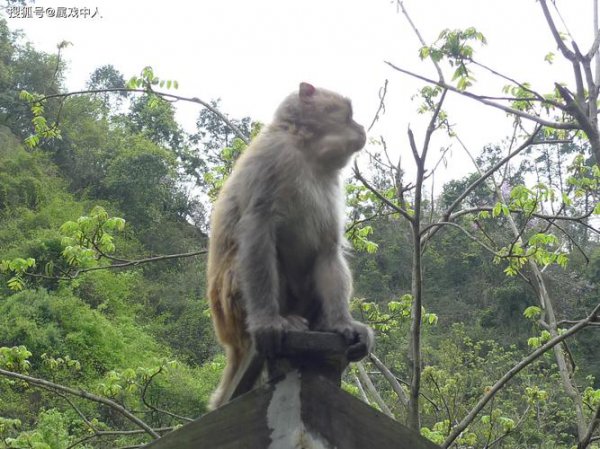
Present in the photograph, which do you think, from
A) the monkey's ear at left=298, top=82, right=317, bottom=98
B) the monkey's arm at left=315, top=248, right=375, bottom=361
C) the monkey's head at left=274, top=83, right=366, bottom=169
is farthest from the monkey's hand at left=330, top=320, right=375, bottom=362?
the monkey's ear at left=298, top=82, right=317, bottom=98

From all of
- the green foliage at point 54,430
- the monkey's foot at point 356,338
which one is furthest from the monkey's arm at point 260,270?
the green foliage at point 54,430

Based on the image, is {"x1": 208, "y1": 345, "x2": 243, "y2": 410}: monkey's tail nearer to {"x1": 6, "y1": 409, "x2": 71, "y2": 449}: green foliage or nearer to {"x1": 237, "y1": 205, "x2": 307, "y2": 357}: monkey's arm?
{"x1": 237, "y1": 205, "x2": 307, "y2": 357}: monkey's arm

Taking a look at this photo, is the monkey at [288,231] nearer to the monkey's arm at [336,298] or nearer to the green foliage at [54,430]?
the monkey's arm at [336,298]

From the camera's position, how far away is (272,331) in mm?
3295

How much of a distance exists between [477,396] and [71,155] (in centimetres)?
3287

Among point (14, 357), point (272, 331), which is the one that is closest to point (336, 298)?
point (272, 331)

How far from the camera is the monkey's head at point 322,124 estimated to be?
15.6 ft

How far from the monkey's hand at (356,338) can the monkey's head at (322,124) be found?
1194 mm

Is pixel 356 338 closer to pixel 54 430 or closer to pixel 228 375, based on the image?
pixel 228 375

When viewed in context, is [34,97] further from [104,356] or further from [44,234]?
[44,234]

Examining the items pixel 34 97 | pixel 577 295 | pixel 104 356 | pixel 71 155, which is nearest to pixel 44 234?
pixel 104 356

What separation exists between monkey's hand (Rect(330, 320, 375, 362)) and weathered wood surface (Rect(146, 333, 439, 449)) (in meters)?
0.61

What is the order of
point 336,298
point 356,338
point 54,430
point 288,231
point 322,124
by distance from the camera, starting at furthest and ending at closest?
point 54,430, point 322,124, point 288,231, point 336,298, point 356,338

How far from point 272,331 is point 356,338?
54 cm
